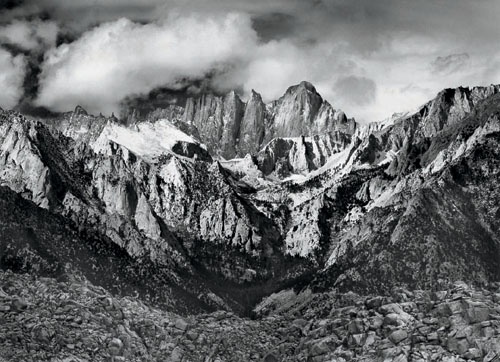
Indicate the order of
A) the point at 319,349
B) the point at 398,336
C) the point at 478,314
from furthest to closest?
the point at 319,349 < the point at 398,336 < the point at 478,314

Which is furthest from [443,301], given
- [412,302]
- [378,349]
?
[378,349]

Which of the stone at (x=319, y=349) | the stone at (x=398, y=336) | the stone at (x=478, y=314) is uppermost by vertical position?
the stone at (x=478, y=314)

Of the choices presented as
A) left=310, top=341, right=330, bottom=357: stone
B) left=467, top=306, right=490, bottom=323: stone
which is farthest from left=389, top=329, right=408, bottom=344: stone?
left=310, top=341, right=330, bottom=357: stone

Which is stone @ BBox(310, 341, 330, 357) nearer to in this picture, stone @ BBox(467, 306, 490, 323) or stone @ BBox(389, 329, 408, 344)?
stone @ BBox(389, 329, 408, 344)

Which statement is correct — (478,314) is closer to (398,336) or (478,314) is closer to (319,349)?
(398,336)

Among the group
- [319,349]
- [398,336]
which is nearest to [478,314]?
[398,336]

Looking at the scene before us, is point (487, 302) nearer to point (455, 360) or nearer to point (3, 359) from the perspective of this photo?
point (455, 360)

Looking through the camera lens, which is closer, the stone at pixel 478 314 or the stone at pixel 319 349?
the stone at pixel 478 314

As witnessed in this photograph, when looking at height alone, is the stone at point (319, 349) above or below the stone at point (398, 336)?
below

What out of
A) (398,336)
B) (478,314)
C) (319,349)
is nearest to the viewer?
(478,314)

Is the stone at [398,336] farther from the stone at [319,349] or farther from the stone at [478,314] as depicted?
the stone at [319,349]

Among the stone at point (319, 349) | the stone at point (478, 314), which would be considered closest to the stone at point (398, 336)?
the stone at point (478, 314)
